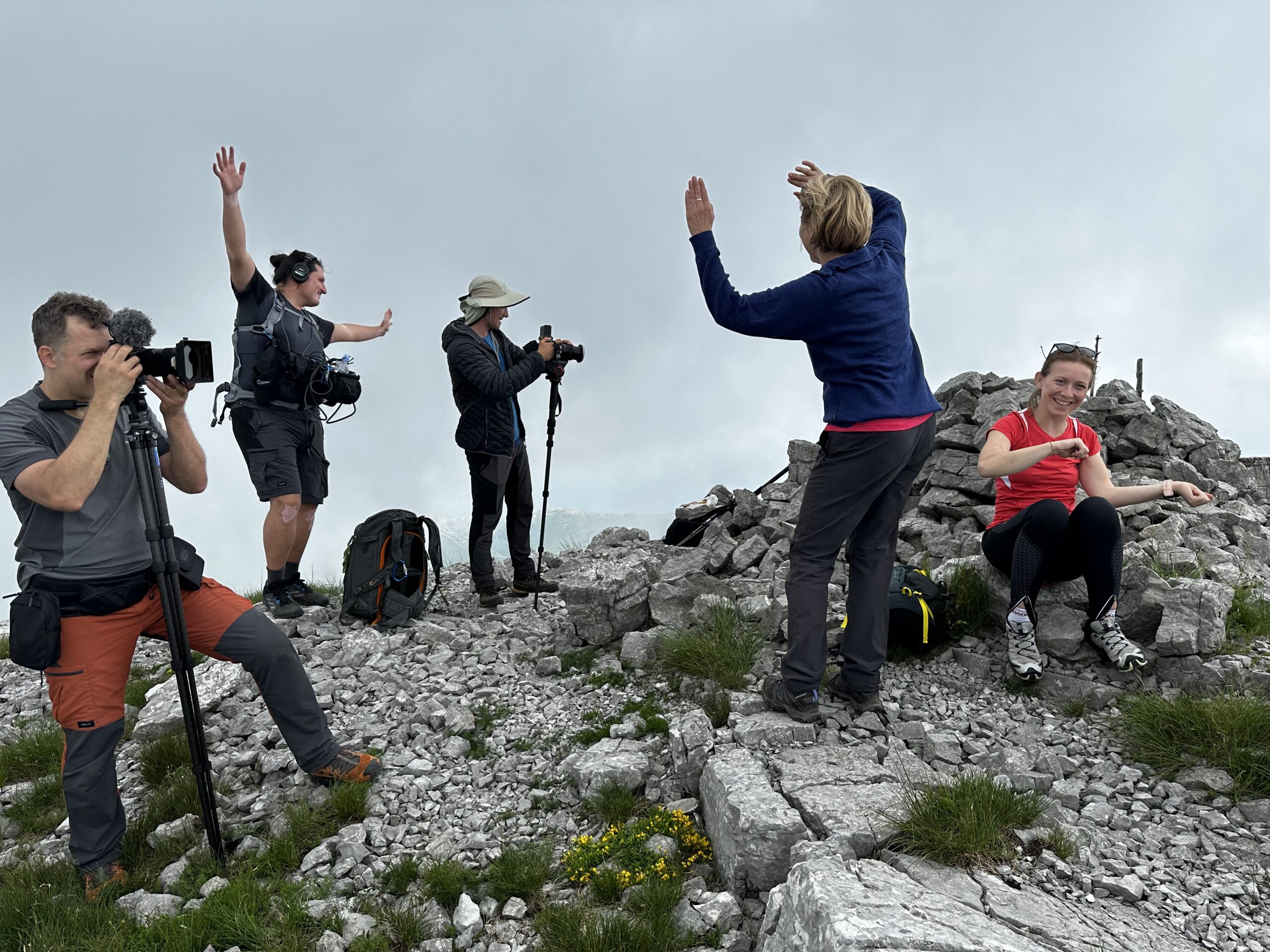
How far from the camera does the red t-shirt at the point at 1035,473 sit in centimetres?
627

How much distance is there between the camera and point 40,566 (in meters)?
4.58

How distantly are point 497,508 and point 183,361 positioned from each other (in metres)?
4.36

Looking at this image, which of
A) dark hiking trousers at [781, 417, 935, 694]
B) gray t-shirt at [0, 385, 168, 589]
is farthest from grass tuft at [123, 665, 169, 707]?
dark hiking trousers at [781, 417, 935, 694]

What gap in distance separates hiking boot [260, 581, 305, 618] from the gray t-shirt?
154 inches

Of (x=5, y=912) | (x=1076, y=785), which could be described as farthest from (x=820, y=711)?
(x=5, y=912)

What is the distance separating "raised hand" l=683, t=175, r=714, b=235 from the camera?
17.0 feet

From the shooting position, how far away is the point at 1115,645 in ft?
20.1

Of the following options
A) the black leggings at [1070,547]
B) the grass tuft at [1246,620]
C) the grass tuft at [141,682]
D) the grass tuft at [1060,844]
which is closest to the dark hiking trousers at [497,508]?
the grass tuft at [141,682]

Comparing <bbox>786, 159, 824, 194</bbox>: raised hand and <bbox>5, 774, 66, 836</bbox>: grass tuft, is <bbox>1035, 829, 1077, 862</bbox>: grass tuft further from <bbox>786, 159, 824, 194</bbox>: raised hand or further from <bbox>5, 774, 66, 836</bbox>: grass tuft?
<bbox>5, 774, 66, 836</bbox>: grass tuft

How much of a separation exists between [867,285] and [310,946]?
497 centimetres

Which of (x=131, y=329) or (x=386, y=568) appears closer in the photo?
(x=131, y=329)

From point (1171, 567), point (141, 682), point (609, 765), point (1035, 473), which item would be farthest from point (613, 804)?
point (1171, 567)

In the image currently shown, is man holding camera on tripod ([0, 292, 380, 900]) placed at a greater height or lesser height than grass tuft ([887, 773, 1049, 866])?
greater

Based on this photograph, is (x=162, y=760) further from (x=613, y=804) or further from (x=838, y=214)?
Answer: (x=838, y=214)
